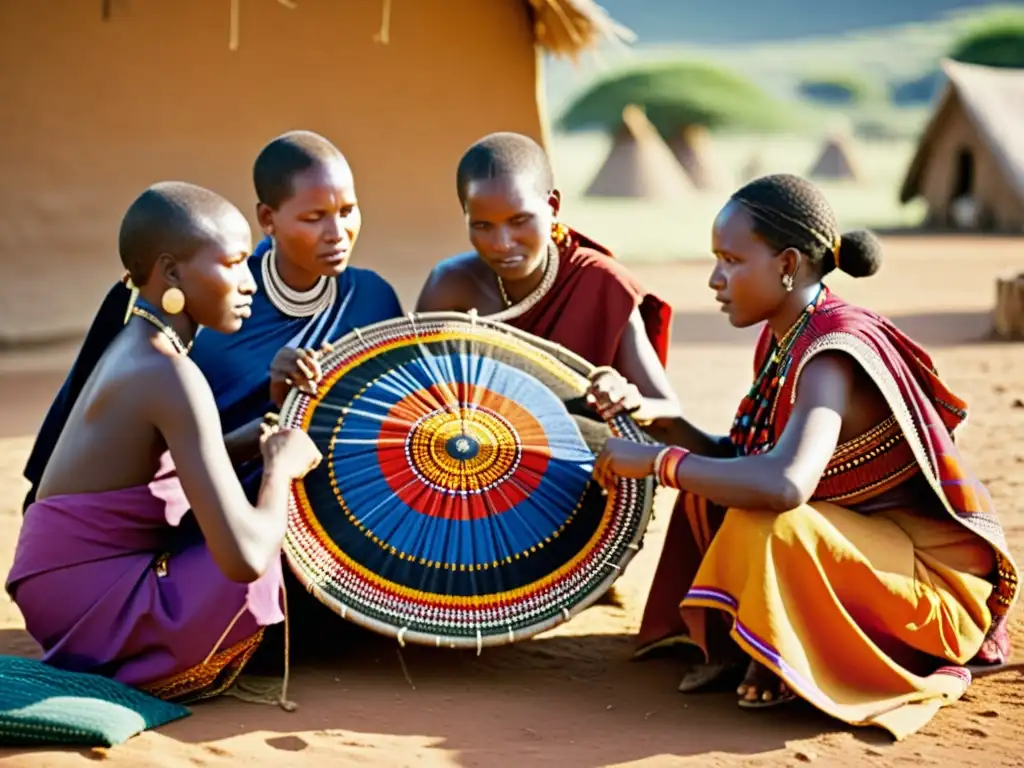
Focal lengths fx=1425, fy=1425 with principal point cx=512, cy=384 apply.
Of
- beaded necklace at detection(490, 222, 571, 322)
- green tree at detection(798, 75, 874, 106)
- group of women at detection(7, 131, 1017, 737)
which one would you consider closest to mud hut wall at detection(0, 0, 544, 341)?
beaded necklace at detection(490, 222, 571, 322)

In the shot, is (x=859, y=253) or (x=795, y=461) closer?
(x=795, y=461)

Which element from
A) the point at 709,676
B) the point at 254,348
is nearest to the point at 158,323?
the point at 254,348

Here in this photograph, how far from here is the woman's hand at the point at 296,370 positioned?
390cm

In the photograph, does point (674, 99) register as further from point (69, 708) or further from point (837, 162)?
point (69, 708)

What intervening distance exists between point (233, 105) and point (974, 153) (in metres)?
12.3

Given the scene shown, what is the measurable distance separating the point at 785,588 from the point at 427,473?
105 cm

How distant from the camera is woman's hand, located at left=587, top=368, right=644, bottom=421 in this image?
3.96 metres

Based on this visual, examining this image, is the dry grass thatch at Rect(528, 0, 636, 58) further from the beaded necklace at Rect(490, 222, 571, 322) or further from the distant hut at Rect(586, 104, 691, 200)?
the distant hut at Rect(586, 104, 691, 200)

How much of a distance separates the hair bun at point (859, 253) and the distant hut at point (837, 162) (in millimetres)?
29419

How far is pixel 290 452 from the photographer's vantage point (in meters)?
3.65

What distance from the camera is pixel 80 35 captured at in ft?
29.9

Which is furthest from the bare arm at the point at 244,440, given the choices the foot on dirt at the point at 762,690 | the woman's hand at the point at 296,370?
the foot on dirt at the point at 762,690

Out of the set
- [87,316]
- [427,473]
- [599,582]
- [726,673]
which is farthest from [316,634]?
[87,316]

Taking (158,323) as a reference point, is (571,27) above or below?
above
